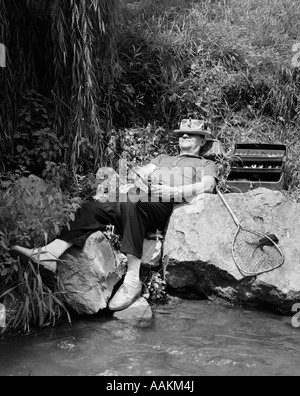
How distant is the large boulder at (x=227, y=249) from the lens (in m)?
4.94

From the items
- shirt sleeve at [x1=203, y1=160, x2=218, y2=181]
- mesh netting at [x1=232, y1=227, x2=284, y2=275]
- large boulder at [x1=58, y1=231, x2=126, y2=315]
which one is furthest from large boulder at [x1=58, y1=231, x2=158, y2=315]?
shirt sleeve at [x1=203, y1=160, x2=218, y2=181]

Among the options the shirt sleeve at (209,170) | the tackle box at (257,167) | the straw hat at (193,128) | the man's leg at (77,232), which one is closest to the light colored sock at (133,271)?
the man's leg at (77,232)

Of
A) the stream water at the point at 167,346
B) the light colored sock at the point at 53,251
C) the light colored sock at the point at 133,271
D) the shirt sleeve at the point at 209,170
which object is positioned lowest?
the stream water at the point at 167,346

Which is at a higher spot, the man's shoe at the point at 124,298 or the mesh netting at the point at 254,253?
the mesh netting at the point at 254,253

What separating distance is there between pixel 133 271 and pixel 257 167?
192 centimetres

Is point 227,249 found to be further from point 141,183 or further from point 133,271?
point 141,183

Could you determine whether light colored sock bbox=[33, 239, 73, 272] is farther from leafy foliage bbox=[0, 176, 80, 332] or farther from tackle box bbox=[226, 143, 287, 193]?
tackle box bbox=[226, 143, 287, 193]

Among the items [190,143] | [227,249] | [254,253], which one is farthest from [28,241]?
[190,143]

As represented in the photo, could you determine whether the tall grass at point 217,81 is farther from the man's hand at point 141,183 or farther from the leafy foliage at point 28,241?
the leafy foliage at point 28,241

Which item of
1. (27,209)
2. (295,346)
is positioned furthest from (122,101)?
(295,346)

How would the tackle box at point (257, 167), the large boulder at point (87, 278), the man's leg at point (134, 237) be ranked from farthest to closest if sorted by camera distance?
the tackle box at point (257, 167), the man's leg at point (134, 237), the large boulder at point (87, 278)

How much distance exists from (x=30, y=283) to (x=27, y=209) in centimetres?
60

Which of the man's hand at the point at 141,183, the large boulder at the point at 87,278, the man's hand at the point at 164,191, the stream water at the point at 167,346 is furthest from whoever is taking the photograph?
the man's hand at the point at 141,183

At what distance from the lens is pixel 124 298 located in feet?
16.1
